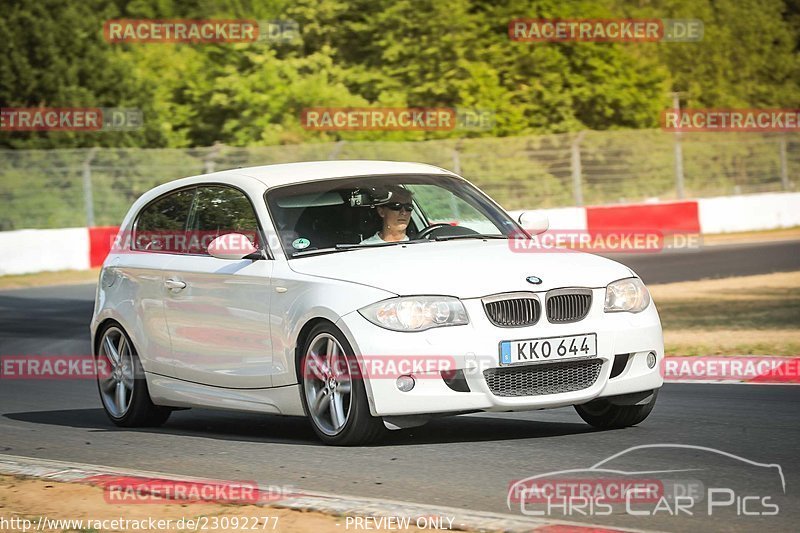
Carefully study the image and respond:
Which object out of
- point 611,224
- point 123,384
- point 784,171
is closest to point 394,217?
point 123,384

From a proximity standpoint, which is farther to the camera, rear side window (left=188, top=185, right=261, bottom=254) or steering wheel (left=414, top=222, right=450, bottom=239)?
rear side window (left=188, top=185, right=261, bottom=254)

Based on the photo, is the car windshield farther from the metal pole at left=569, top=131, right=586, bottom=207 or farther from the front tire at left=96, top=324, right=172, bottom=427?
the metal pole at left=569, top=131, right=586, bottom=207

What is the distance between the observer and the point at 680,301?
19.5 meters

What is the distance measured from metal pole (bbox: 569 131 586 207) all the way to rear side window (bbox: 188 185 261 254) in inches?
908

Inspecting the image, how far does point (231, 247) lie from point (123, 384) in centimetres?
192

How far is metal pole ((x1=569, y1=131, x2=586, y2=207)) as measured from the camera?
3284 cm

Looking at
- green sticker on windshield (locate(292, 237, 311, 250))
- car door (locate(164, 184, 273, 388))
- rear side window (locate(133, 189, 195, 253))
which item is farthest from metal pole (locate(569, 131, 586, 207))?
green sticker on windshield (locate(292, 237, 311, 250))

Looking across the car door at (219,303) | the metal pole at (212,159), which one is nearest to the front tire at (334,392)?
the car door at (219,303)

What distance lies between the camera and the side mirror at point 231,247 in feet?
30.0

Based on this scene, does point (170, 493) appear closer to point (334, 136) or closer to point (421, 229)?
point (421, 229)

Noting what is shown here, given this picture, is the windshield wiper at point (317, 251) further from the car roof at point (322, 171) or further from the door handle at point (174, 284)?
the door handle at point (174, 284)

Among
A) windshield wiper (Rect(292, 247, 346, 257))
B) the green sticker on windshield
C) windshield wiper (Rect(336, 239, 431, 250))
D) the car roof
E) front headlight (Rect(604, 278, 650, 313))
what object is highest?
the car roof

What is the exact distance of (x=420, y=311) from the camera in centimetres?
816

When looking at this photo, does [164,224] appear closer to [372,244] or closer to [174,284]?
[174,284]
